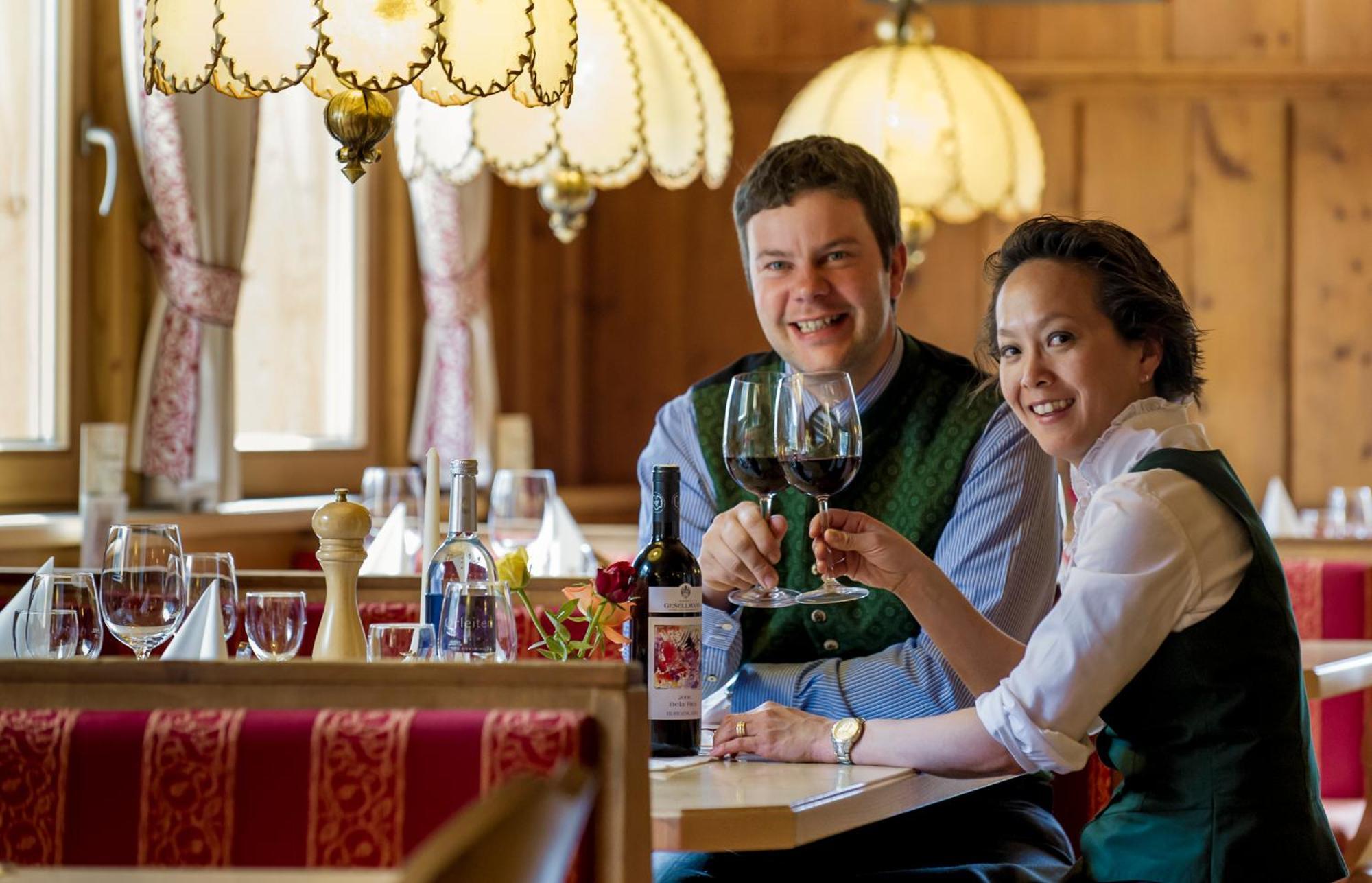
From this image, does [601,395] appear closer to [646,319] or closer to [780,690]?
[646,319]

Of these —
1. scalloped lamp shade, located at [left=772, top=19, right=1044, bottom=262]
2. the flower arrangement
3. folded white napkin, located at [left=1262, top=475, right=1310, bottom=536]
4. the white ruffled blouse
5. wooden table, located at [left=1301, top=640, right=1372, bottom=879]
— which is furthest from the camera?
folded white napkin, located at [left=1262, top=475, right=1310, bottom=536]

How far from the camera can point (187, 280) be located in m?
3.79

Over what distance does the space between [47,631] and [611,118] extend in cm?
150

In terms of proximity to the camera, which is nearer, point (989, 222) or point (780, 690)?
point (780, 690)

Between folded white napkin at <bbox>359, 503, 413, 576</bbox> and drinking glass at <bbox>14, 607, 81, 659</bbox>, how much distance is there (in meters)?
0.97

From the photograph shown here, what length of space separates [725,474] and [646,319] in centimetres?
392

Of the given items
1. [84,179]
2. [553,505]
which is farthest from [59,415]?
[553,505]

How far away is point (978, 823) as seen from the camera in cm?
205

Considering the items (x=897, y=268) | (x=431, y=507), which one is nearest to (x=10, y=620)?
(x=431, y=507)

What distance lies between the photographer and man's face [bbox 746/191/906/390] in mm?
2215

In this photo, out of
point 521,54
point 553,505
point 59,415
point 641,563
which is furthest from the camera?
point 59,415

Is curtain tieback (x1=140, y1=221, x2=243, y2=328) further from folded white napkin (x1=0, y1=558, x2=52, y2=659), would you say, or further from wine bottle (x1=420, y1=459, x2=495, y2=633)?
wine bottle (x1=420, y1=459, x2=495, y2=633)

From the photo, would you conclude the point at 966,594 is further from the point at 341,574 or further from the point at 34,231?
the point at 34,231

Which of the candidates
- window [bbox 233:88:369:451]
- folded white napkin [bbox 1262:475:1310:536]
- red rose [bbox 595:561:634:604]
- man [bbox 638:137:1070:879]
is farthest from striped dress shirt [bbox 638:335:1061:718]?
folded white napkin [bbox 1262:475:1310:536]
